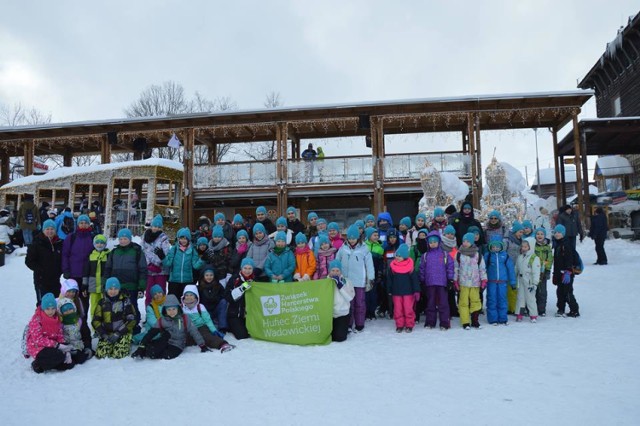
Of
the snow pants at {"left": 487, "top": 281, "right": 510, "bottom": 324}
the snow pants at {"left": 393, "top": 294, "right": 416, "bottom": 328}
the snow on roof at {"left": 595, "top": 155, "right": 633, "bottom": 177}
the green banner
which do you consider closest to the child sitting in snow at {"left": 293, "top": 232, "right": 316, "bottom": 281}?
the green banner

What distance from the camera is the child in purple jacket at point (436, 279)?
6367 mm

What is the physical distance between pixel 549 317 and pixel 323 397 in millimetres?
4345

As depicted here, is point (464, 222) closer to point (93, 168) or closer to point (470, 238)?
point (470, 238)

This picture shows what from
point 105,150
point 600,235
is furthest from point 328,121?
point 600,235

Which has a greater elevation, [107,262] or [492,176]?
[492,176]

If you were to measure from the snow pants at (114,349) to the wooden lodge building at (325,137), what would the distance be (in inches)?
475

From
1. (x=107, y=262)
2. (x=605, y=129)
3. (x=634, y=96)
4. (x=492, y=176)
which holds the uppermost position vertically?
(x=634, y=96)

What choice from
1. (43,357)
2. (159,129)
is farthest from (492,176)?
(159,129)

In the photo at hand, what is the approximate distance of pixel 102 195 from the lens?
16.5m

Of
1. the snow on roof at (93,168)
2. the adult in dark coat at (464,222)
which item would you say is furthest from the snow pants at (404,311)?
the snow on roof at (93,168)

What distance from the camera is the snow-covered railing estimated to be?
16922mm

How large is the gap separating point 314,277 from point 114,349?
267 centimetres

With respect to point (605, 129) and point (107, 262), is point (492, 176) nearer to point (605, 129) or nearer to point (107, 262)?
point (605, 129)

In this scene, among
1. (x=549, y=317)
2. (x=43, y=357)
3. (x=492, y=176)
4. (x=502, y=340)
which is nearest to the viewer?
(x=43, y=357)
